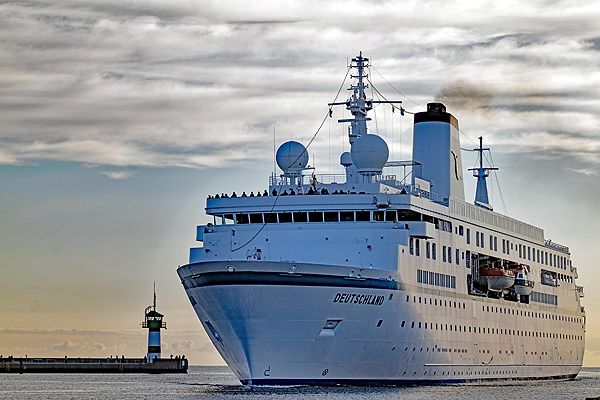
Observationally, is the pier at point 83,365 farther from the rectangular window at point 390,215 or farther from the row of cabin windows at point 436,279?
the rectangular window at point 390,215

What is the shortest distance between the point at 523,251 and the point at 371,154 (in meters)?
20.8

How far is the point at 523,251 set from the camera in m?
67.0

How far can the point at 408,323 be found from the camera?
46719 millimetres

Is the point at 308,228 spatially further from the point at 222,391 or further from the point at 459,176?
the point at 459,176

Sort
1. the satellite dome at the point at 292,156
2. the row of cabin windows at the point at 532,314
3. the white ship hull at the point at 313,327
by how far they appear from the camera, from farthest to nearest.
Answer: the row of cabin windows at the point at 532,314 → the satellite dome at the point at 292,156 → the white ship hull at the point at 313,327

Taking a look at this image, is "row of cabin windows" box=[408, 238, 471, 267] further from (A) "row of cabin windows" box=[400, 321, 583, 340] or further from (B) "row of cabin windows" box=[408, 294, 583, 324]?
(A) "row of cabin windows" box=[400, 321, 583, 340]

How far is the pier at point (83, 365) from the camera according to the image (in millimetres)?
102000

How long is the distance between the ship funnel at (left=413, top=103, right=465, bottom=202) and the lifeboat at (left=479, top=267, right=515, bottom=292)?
510cm

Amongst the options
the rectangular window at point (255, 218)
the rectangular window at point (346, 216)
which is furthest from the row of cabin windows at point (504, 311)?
the rectangular window at point (255, 218)

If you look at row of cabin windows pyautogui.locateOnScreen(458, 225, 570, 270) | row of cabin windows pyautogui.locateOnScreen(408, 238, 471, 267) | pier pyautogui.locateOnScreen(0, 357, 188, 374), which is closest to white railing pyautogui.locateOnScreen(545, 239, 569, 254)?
row of cabin windows pyautogui.locateOnScreen(458, 225, 570, 270)

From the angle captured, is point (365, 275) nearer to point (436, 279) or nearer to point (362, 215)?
point (362, 215)

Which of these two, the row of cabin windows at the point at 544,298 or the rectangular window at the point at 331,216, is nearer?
the rectangular window at the point at 331,216

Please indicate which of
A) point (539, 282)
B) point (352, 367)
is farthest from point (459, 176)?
point (352, 367)

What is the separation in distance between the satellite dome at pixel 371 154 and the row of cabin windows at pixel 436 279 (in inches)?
241
